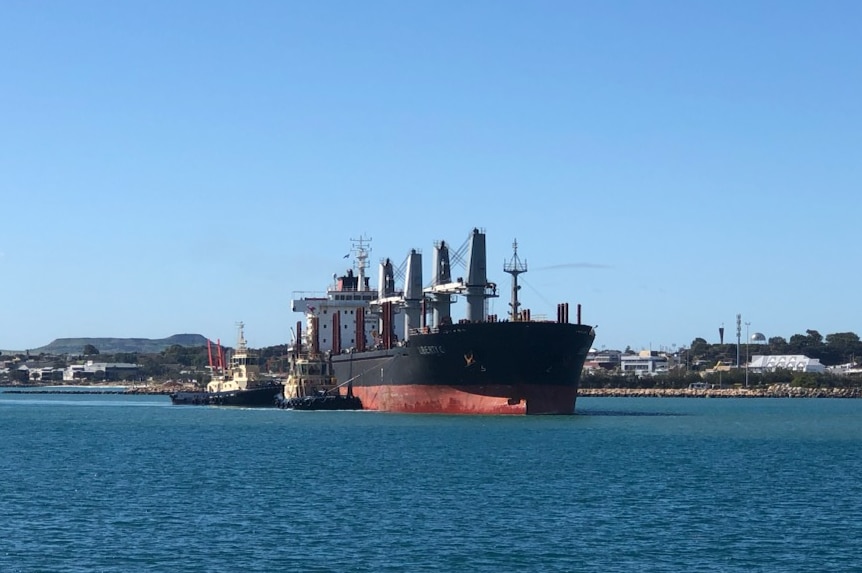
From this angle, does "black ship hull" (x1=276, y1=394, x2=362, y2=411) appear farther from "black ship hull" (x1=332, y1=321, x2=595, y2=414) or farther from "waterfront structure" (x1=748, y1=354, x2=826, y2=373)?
"waterfront structure" (x1=748, y1=354, x2=826, y2=373)

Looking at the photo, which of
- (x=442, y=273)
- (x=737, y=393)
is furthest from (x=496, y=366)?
(x=737, y=393)

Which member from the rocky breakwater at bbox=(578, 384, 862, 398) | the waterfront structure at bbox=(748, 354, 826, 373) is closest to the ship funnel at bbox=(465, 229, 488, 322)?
the rocky breakwater at bbox=(578, 384, 862, 398)

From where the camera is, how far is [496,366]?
5594 centimetres

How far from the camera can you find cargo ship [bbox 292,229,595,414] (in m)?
55.6

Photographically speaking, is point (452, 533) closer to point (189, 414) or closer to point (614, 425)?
point (614, 425)

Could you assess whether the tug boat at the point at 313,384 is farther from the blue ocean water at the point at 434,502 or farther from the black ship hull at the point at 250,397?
the blue ocean water at the point at 434,502

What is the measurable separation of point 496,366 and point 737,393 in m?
91.2

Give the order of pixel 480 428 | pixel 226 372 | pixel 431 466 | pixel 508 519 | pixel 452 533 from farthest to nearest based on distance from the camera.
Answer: pixel 226 372 < pixel 480 428 < pixel 431 466 < pixel 508 519 < pixel 452 533

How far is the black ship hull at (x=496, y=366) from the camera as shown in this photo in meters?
55.3

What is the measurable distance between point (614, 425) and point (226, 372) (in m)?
39.8

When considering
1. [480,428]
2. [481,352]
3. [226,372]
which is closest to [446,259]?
[481,352]

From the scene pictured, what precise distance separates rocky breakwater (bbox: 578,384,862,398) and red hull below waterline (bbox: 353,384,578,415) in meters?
84.2

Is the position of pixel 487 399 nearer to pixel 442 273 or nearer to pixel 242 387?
pixel 442 273

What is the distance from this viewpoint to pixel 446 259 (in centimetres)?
6794
